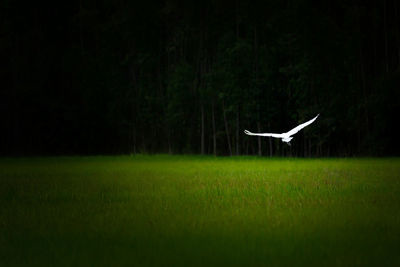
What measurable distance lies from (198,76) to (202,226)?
38936mm

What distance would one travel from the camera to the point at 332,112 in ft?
Answer: 132

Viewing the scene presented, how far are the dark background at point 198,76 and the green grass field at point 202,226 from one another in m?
26.5

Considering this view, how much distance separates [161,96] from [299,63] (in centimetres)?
1230

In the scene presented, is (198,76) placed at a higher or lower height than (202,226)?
higher

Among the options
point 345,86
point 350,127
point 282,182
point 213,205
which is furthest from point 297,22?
point 213,205

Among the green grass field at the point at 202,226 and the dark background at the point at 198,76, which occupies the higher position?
the dark background at the point at 198,76

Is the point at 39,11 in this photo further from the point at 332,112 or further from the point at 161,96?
the point at 332,112

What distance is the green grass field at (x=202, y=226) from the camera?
608 centimetres

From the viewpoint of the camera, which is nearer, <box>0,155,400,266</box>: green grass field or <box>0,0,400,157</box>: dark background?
<box>0,155,400,266</box>: green grass field

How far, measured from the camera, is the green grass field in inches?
239

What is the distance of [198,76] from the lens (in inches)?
1836

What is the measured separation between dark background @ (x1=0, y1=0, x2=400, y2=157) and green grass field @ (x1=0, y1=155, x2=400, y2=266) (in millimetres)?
26462

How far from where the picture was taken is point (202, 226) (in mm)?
8117

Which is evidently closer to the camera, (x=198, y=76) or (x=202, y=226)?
(x=202, y=226)
